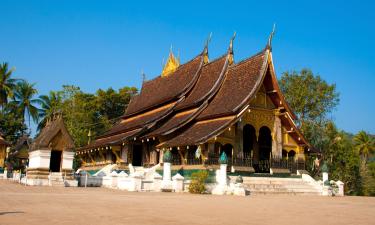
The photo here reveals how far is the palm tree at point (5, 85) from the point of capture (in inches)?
1779

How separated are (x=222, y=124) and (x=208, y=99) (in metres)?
3.32

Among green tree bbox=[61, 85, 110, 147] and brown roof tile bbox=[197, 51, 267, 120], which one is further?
green tree bbox=[61, 85, 110, 147]

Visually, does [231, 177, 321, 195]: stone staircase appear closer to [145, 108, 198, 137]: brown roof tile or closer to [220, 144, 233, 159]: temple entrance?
[220, 144, 233, 159]: temple entrance

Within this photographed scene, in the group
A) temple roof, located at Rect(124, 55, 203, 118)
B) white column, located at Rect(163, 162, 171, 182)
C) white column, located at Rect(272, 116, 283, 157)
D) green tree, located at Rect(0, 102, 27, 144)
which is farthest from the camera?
green tree, located at Rect(0, 102, 27, 144)

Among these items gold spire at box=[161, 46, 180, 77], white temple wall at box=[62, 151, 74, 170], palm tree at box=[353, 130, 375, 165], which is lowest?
white temple wall at box=[62, 151, 74, 170]

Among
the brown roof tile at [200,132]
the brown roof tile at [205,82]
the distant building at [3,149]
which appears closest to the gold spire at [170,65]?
the brown roof tile at [205,82]

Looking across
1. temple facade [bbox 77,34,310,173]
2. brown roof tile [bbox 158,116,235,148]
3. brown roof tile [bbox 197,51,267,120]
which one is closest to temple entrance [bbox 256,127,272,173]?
temple facade [bbox 77,34,310,173]

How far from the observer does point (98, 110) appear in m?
48.2

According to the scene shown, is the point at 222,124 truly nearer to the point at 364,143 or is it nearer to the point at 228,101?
the point at 228,101

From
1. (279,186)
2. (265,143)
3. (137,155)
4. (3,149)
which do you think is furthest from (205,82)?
(3,149)

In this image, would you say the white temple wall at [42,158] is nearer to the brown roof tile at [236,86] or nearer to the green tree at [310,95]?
the brown roof tile at [236,86]

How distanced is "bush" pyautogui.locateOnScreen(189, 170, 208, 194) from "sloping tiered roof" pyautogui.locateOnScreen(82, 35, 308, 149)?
58.1 inches

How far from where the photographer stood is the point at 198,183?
16.1 metres

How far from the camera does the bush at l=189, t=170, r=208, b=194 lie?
16031 mm
